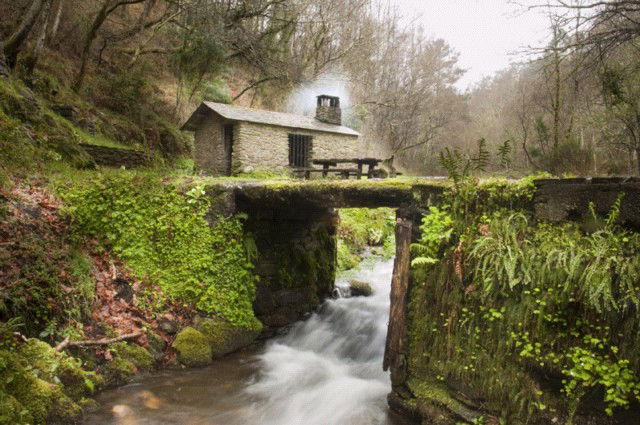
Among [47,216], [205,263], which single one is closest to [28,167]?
[47,216]

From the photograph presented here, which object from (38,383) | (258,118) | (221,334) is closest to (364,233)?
(258,118)

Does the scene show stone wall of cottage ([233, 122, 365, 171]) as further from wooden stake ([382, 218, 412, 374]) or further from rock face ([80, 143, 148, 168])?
wooden stake ([382, 218, 412, 374])

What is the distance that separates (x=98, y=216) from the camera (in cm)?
798

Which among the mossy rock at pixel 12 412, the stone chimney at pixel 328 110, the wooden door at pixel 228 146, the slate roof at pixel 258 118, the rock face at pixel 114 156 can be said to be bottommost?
the mossy rock at pixel 12 412

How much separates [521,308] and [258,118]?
600 inches

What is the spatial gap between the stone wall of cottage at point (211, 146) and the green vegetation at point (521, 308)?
46.4 ft

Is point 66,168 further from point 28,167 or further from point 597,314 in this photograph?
point 597,314

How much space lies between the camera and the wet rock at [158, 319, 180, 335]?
24.2ft

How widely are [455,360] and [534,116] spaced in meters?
21.8

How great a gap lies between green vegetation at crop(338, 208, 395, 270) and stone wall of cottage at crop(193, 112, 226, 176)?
6.08m

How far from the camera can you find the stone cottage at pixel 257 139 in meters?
17.5

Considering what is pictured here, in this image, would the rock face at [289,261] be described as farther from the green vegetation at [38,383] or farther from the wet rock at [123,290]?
the green vegetation at [38,383]

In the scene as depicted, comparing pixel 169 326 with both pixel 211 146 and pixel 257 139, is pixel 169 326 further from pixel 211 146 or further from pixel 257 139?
pixel 211 146

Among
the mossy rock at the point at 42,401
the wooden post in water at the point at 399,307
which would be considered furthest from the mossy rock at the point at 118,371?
the wooden post in water at the point at 399,307
